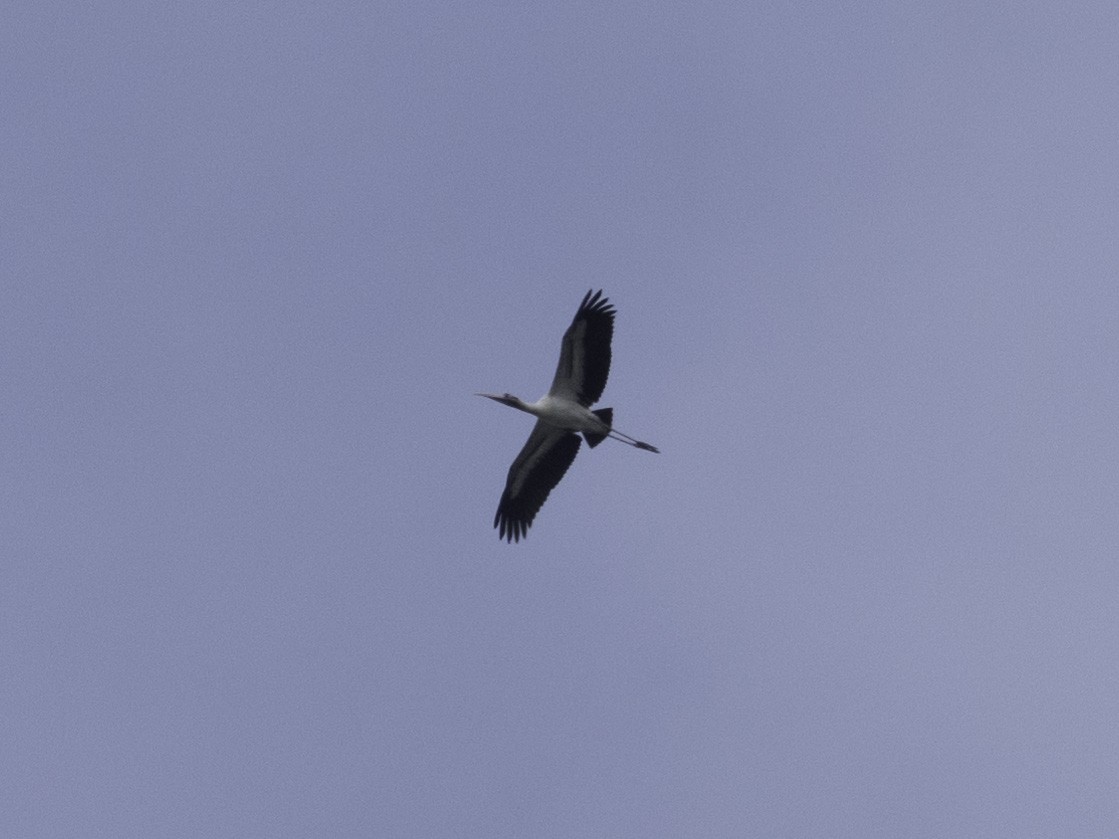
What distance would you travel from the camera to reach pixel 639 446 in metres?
41.6

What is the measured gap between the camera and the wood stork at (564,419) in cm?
3991

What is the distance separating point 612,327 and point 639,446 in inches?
112

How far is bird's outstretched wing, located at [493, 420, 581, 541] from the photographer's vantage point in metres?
41.8

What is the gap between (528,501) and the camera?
139 ft

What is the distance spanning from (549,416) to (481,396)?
249 centimetres

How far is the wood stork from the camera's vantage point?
39.9m

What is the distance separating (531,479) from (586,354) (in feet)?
11.3

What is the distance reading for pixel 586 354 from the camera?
131 ft

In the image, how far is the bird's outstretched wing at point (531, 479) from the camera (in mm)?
41844

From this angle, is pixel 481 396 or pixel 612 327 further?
pixel 481 396

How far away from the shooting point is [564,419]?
40594 millimetres

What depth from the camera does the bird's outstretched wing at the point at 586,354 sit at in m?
39.7

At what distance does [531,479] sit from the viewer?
42.3 meters

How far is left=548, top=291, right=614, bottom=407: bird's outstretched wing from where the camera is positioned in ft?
130
